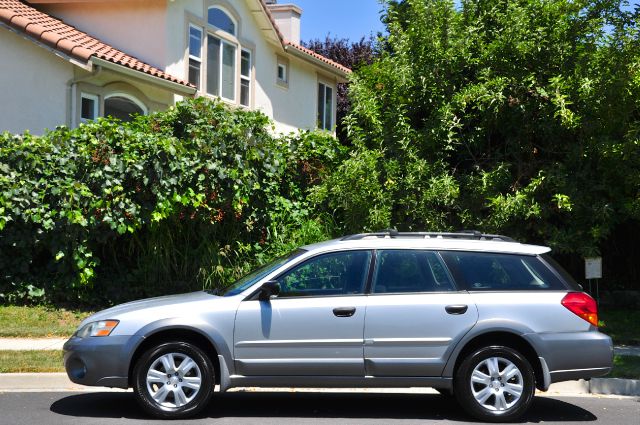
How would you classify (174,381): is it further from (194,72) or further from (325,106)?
(325,106)

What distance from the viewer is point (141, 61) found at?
18094 millimetres

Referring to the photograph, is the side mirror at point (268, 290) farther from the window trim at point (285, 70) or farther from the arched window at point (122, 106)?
the window trim at point (285, 70)

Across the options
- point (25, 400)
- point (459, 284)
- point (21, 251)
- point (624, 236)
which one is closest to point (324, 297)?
point (459, 284)

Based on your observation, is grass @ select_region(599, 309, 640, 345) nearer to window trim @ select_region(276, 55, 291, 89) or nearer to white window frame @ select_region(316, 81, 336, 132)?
window trim @ select_region(276, 55, 291, 89)

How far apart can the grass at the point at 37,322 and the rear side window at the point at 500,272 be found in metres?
6.39

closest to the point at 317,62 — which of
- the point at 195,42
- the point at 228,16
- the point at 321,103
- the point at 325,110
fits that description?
the point at 321,103

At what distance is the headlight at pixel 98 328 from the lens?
21.9 ft

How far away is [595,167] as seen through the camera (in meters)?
11.6

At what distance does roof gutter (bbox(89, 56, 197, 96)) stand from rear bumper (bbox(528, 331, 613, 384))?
1139 cm

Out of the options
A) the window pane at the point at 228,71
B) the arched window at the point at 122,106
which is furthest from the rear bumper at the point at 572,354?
the window pane at the point at 228,71

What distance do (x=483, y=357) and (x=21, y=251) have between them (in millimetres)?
8483

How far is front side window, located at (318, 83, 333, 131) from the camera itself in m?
26.7

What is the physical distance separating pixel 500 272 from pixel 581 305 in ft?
2.52

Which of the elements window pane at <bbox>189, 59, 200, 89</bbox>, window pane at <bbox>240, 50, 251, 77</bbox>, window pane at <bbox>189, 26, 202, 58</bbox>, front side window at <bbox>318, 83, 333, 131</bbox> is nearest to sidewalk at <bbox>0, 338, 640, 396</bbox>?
window pane at <bbox>189, 59, 200, 89</bbox>
